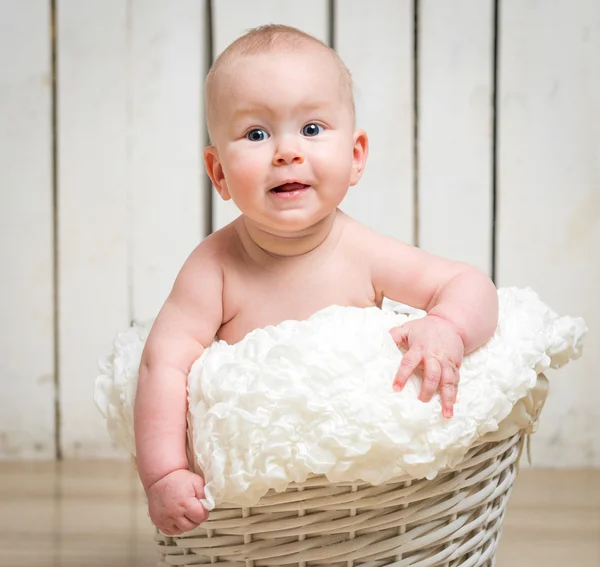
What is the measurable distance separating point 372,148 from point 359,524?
0.84 metres

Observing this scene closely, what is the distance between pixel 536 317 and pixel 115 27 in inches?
36.3

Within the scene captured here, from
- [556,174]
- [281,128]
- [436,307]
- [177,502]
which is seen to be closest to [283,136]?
[281,128]

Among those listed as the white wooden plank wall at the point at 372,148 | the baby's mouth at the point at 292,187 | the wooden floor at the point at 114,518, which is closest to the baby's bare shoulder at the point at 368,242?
the baby's mouth at the point at 292,187

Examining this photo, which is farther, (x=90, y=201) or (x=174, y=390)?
(x=90, y=201)

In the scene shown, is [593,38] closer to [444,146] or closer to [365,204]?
[444,146]

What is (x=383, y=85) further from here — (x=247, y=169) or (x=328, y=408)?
(x=328, y=408)

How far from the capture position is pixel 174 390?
33.7 inches

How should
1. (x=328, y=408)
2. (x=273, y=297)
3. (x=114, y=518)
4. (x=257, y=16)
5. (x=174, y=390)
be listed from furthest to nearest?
1. (x=257, y=16)
2. (x=114, y=518)
3. (x=273, y=297)
4. (x=174, y=390)
5. (x=328, y=408)

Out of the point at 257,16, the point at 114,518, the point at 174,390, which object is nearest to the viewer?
the point at 174,390

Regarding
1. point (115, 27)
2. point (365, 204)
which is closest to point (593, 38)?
point (365, 204)

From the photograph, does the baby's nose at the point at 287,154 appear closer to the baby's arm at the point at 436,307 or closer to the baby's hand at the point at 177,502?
the baby's arm at the point at 436,307

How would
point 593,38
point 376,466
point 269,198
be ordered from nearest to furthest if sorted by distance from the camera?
point 376,466 < point 269,198 < point 593,38

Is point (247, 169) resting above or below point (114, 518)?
above

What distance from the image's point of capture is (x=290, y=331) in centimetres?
83
